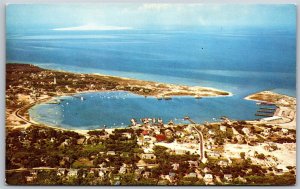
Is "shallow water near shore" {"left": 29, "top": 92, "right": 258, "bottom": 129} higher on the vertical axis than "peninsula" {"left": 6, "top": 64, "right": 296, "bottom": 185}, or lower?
higher

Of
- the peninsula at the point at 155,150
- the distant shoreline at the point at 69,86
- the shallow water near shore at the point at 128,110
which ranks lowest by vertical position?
the peninsula at the point at 155,150

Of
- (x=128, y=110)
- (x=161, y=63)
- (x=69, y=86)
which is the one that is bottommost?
(x=128, y=110)

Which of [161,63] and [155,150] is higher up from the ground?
[161,63]

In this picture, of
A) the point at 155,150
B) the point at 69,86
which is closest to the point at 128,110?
the point at 155,150

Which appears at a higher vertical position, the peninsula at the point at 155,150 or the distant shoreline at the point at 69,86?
the distant shoreline at the point at 69,86

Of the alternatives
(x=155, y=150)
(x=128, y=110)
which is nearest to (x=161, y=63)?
(x=128, y=110)

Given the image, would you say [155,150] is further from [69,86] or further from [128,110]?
[69,86]

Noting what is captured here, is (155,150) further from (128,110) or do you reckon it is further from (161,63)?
(161,63)

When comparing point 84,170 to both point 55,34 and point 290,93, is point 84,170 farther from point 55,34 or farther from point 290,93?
point 290,93
